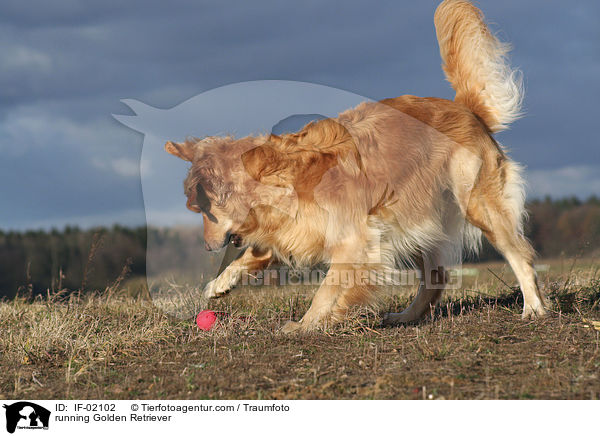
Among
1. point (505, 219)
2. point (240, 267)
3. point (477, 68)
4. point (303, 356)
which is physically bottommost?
point (303, 356)

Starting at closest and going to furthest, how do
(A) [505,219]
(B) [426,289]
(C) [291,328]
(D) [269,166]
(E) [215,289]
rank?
(C) [291,328] < (D) [269,166] < (A) [505,219] < (E) [215,289] < (B) [426,289]

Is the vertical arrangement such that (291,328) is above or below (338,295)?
below

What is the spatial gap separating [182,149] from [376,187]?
A: 5.99 ft

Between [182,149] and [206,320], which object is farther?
[206,320]

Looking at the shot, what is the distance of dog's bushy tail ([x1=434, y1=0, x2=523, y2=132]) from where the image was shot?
607 centimetres

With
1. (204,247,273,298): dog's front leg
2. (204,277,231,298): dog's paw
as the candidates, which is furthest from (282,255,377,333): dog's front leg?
(204,277,231,298): dog's paw

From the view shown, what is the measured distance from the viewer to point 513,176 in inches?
230

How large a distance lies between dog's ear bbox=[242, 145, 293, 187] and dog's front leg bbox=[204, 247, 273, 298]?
84 centimetres

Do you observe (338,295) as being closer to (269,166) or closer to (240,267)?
(240,267)

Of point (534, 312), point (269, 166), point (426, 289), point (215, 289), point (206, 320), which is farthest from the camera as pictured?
point (426, 289)

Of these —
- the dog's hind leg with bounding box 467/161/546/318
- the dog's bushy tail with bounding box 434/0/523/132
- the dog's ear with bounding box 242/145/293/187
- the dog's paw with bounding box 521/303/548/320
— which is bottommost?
the dog's paw with bounding box 521/303/548/320
